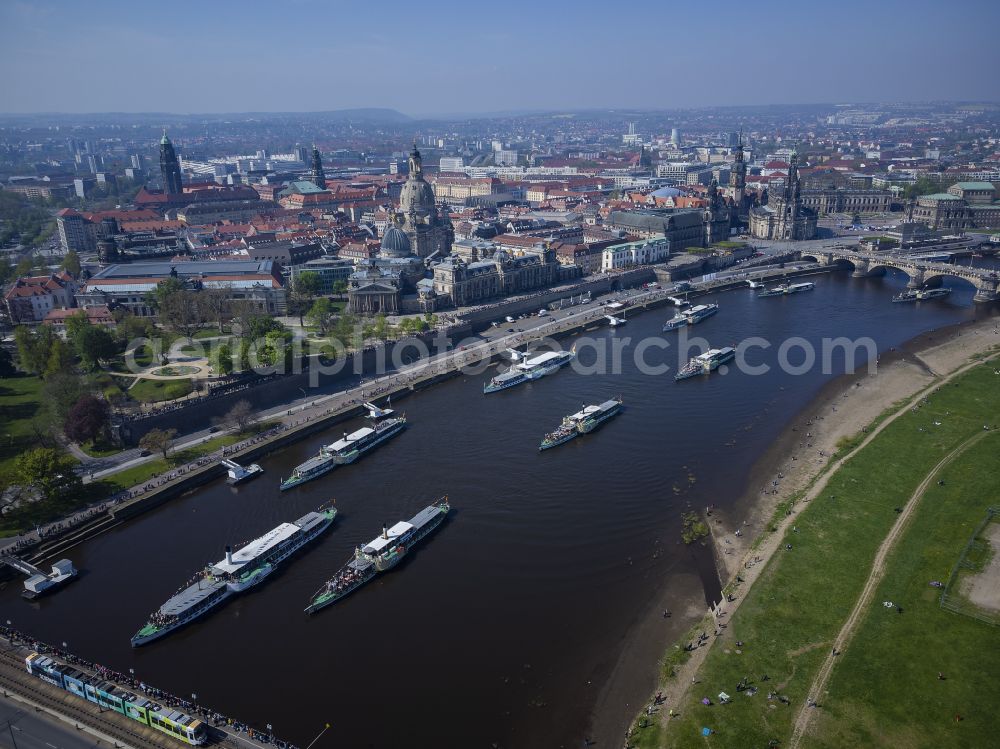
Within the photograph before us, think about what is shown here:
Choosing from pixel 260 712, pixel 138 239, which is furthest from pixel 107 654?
pixel 138 239

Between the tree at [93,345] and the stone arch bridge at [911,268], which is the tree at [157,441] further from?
the stone arch bridge at [911,268]

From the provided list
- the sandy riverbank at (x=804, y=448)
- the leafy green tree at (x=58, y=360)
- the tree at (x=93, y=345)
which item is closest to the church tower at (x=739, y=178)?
the sandy riverbank at (x=804, y=448)

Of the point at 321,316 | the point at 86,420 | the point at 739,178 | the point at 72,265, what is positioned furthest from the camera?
the point at 739,178

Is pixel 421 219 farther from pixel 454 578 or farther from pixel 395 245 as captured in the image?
pixel 454 578

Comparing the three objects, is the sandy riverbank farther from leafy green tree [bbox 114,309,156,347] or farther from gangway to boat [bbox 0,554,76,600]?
leafy green tree [bbox 114,309,156,347]

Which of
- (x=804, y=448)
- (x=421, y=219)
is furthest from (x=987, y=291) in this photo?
(x=421, y=219)

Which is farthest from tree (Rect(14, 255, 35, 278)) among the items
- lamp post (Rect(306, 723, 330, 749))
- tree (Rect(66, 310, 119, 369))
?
lamp post (Rect(306, 723, 330, 749))
